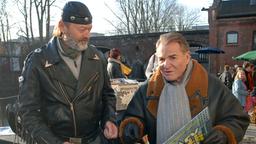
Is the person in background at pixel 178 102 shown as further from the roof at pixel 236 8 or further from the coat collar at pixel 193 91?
the roof at pixel 236 8

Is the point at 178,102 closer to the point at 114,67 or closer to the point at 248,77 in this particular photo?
the point at 114,67

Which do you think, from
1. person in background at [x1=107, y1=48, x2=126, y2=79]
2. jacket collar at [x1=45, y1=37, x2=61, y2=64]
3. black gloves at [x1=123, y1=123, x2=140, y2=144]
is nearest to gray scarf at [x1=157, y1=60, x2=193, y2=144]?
black gloves at [x1=123, y1=123, x2=140, y2=144]

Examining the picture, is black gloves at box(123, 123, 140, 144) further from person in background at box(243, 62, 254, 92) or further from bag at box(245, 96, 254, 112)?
person in background at box(243, 62, 254, 92)

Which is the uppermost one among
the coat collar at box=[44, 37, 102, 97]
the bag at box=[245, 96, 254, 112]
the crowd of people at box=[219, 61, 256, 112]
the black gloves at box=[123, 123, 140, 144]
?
the coat collar at box=[44, 37, 102, 97]

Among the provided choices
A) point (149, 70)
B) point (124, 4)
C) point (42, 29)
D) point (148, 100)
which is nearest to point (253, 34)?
point (42, 29)

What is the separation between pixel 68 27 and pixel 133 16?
44.8 metres

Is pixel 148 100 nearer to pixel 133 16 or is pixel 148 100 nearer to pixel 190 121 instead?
pixel 190 121

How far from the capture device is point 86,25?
2.49 metres

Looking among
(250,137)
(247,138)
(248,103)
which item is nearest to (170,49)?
(247,138)

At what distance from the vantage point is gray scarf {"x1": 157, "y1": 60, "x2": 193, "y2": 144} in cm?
241

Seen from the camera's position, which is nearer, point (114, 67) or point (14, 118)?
point (14, 118)

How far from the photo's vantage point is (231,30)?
101 ft

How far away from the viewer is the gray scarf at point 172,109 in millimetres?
2414

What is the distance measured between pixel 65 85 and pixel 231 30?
98.2ft
